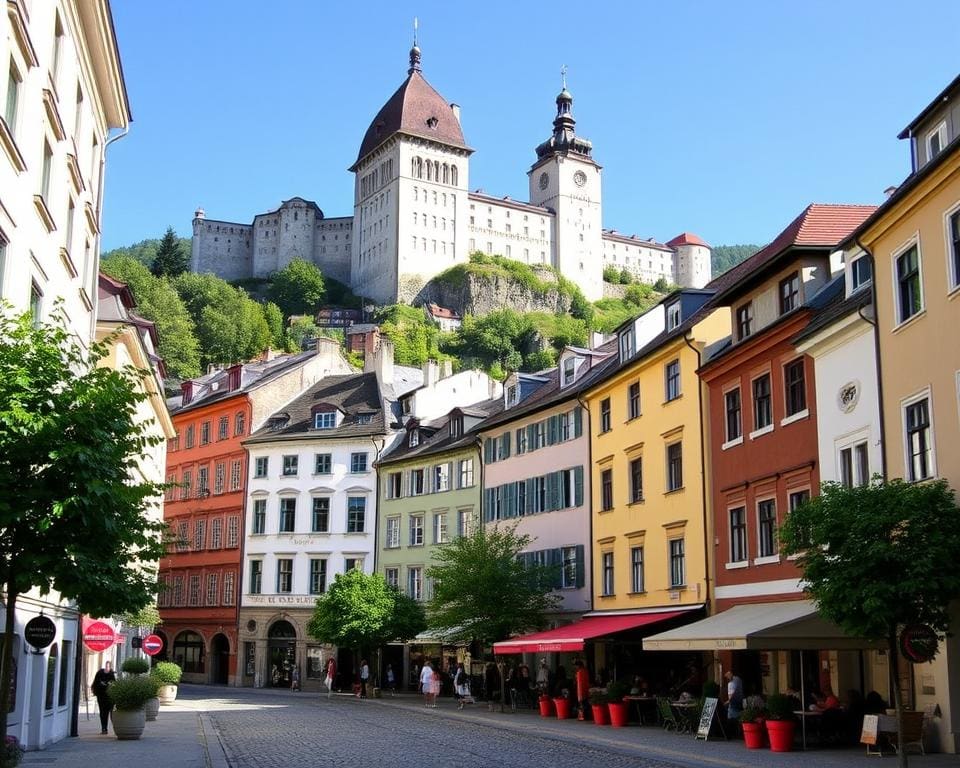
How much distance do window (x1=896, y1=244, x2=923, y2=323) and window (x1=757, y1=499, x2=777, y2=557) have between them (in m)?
7.01

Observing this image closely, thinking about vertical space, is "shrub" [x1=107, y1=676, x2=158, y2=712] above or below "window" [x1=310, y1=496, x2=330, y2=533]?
below

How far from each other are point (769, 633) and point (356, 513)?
128 feet

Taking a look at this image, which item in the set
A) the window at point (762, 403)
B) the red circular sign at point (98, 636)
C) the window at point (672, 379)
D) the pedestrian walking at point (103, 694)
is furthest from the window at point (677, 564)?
the red circular sign at point (98, 636)

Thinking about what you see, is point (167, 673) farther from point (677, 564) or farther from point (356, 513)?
point (677, 564)

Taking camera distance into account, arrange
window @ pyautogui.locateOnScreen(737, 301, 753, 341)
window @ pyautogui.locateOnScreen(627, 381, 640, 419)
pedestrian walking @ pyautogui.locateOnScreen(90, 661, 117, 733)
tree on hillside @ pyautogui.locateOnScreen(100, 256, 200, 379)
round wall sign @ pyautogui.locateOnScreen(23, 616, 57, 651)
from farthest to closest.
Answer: tree on hillside @ pyautogui.locateOnScreen(100, 256, 200, 379), window @ pyautogui.locateOnScreen(627, 381, 640, 419), window @ pyautogui.locateOnScreen(737, 301, 753, 341), pedestrian walking @ pyautogui.locateOnScreen(90, 661, 117, 733), round wall sign @ pyautogui.locateOnScreen(23, 616, 57, 651)

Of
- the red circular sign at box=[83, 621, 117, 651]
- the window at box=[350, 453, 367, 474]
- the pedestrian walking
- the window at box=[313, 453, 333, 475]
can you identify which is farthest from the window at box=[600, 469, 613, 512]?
the window at box=[313, 453, 333, 475]

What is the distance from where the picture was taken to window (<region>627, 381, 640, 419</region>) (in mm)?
38125

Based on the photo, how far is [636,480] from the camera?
3800 cm

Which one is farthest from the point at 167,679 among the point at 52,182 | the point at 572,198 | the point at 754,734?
the point at 572,198

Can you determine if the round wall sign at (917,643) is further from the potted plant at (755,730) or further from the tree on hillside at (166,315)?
the tree on hillside at (166,315)

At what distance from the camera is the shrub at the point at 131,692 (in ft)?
88.7

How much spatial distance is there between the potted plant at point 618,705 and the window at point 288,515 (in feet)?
107

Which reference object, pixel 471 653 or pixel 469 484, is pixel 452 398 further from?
pixel 471 653

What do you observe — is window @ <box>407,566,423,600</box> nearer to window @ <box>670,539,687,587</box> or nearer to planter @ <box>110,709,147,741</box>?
window @ <box>670,539,687,587</box>
